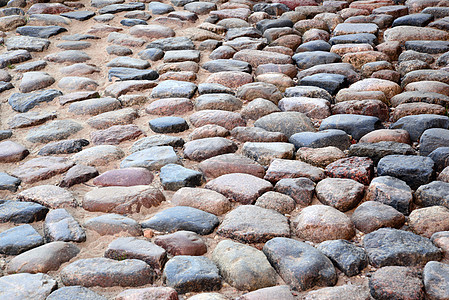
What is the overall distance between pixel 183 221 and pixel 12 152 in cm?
106

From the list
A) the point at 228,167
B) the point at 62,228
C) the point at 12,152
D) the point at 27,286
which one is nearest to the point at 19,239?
the point at 62,228

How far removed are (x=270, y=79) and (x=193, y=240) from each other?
1567 mm

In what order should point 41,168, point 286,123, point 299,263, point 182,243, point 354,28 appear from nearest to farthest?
point 299,263 → point 182,243 → point 41,168 → point 286,123 → point 354,28

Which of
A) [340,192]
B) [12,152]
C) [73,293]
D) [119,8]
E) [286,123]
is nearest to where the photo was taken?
[73,293]

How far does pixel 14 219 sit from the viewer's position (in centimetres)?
175

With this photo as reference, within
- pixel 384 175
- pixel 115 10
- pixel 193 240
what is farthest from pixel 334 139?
pixel 115 10

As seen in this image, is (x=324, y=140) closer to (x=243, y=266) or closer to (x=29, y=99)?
(x=243, y=266)

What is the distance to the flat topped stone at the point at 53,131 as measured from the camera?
2.40 meters

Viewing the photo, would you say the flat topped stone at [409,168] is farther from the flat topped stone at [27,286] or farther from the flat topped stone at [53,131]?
the flat topped stone at [53,131]

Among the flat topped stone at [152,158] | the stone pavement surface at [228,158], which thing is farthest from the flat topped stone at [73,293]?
the flat topped stone at [152,158]

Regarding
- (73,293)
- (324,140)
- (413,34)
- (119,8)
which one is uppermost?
(119,8)

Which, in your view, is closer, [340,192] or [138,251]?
[138,251]

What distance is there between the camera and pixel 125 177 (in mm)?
2002

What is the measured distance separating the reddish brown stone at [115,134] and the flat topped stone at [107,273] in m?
0.98
